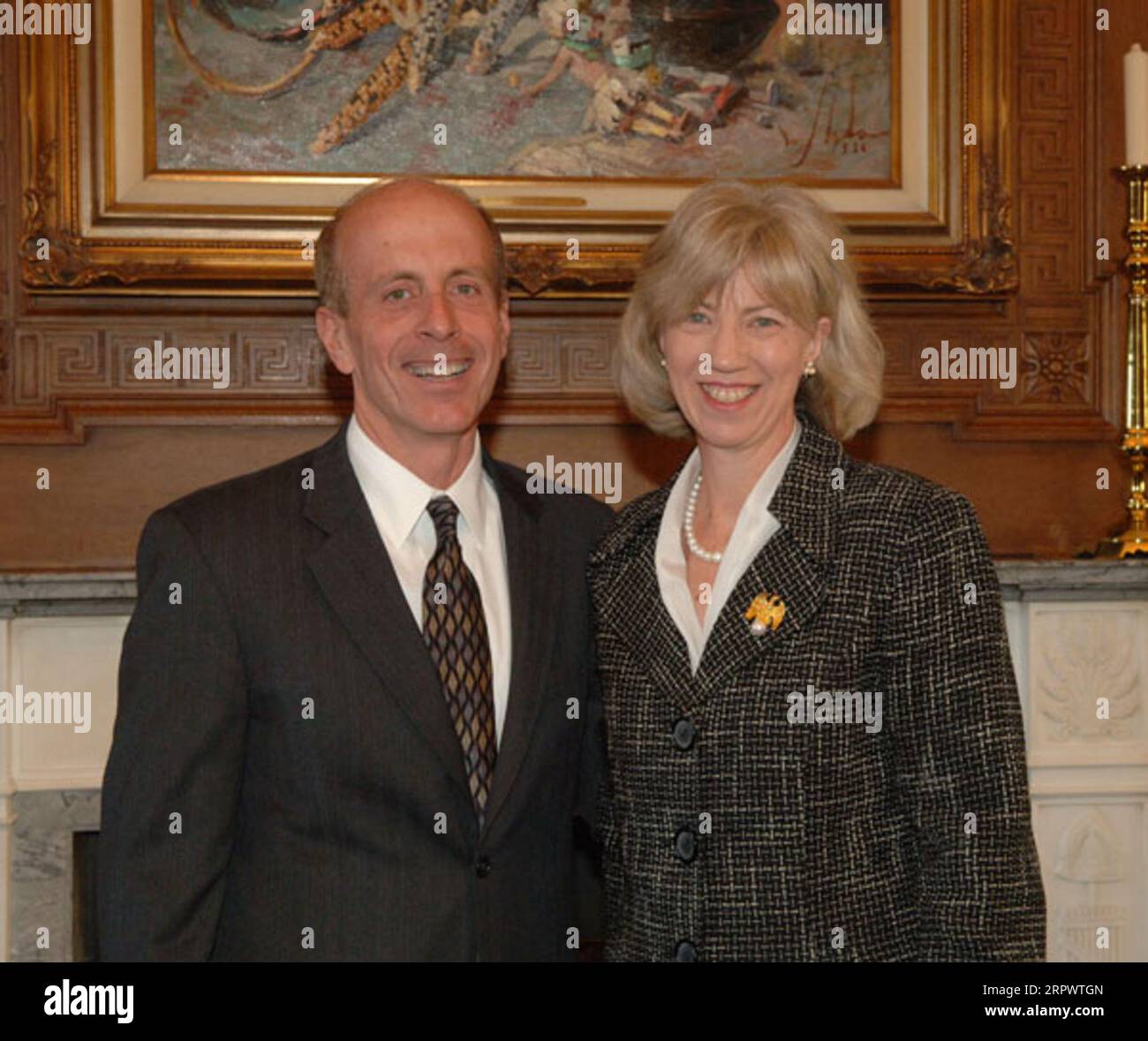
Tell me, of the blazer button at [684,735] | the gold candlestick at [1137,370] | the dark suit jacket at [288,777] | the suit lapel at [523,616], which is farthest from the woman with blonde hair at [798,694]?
the gold candlestick at [1137,370]

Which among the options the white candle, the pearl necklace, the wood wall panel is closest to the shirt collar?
the pearl necklace

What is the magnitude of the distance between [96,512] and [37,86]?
1.04 m

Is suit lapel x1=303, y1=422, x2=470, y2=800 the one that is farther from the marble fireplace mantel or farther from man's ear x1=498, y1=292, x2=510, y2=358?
the marble fireplace mantel

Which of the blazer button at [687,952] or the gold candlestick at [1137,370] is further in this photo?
the gold candlestick at [1137,370]

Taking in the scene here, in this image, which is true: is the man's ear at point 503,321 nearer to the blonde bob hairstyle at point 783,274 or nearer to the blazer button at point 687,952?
the blonde bob hairstyle at point 783,274

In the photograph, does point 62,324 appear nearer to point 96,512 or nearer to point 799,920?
point 96,512

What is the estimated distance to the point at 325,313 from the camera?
2.53 metres

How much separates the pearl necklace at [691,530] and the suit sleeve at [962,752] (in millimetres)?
332

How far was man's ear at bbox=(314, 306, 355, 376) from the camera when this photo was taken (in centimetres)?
250

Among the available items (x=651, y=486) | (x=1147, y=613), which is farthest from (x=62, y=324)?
(x=1147, y=613)

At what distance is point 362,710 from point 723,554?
0.59m

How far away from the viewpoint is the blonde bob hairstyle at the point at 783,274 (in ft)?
A: 7.70

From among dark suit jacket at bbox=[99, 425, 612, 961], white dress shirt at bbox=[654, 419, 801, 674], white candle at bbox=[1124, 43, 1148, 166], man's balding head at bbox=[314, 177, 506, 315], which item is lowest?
dark suit jacket at bbox=[99, 425, 612, 961]

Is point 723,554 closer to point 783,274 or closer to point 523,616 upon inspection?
point 523,616
